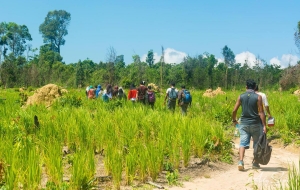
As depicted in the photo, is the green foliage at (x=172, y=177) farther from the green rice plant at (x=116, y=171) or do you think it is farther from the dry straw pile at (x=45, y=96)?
the dry straw pile at (x=45, y=96)

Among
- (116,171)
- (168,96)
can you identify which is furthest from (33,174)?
(168,96)

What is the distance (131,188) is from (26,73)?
143ft

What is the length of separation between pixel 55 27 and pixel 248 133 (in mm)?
81444

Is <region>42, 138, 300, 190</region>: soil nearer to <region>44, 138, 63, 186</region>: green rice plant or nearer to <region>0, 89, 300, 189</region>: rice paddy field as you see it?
<region>0, 89, 300, 189</region>: rice paddy field

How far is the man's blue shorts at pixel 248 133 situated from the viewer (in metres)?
6.48

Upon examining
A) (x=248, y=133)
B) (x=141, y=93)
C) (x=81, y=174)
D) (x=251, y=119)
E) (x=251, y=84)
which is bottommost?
(x=81, y=174)

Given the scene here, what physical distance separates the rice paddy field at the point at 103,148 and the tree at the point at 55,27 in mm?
76431

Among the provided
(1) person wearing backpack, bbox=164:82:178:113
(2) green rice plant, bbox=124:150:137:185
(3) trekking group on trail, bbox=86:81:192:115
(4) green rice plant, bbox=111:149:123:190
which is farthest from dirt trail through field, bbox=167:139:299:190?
(1) person wearing backpack, bbox=164:82:178:113

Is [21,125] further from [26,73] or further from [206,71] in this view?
[206,71]

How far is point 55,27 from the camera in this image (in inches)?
3206

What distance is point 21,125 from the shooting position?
7484mm

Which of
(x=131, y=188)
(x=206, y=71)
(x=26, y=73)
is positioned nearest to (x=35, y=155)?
(x=131, y=188)

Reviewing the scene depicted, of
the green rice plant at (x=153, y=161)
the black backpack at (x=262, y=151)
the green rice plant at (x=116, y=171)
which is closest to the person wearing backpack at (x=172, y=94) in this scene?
the black backpack at (x=262, y=151)

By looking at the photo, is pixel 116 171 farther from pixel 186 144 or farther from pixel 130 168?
pixel 186 144
